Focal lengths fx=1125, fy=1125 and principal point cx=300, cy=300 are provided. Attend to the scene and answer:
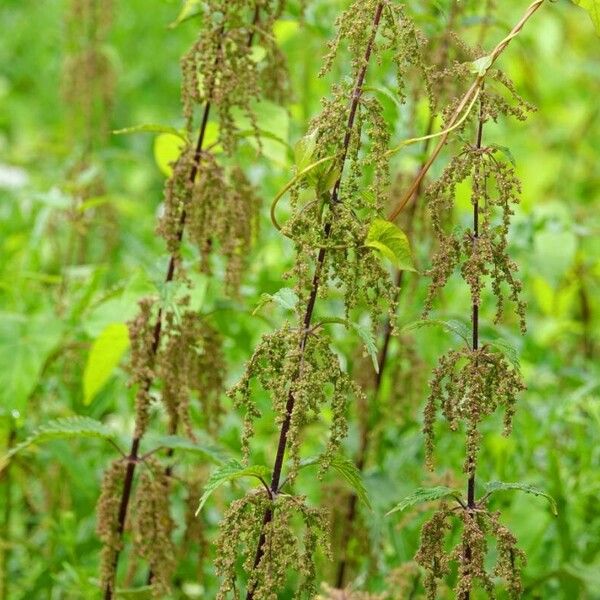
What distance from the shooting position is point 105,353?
2.06 metres

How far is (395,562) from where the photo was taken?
235 centimetres

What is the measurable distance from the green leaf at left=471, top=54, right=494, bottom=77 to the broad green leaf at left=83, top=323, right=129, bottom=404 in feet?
2.94

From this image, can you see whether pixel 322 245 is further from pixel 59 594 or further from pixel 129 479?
pixel 59 594

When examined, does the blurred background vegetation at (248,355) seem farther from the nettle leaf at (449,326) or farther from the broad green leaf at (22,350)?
the nettle leaf at (449,326)

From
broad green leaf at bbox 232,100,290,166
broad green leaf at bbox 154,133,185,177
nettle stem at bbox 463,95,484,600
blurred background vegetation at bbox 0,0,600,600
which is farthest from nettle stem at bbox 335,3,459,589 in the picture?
nettle stem at bbox 463,95,484,600

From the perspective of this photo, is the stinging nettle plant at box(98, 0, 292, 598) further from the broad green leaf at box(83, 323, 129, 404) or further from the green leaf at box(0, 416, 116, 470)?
the broad green leaf at box(83, 323, 129, 404)

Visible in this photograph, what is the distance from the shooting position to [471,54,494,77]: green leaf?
1.39 meters

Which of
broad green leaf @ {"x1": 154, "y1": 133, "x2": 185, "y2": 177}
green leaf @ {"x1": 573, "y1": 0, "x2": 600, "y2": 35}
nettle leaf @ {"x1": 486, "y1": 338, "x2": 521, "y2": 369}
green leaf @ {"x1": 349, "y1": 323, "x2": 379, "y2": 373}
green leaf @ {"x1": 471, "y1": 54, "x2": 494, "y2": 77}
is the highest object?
broad green leaf @ {"x1": 154, "y1": 133, "x2": 185, "y2": 177}

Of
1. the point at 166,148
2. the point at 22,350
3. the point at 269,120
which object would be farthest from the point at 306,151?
the point at 22,350

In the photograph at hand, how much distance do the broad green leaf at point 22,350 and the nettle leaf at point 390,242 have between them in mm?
986

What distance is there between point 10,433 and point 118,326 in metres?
0.54

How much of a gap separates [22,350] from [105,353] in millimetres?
285

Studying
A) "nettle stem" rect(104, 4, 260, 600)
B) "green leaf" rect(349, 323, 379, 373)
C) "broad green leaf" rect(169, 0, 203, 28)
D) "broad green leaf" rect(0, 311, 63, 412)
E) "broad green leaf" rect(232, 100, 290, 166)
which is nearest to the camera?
"green leaf" rect(349, 323, 379, 373)

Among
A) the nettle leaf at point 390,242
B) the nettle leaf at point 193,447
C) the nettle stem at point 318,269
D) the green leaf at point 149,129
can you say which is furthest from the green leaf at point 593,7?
the nettle leaf at point 193,447
